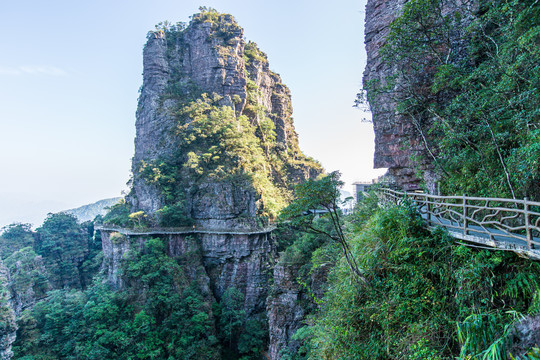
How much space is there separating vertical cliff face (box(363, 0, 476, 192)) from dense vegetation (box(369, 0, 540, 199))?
2.2 inches

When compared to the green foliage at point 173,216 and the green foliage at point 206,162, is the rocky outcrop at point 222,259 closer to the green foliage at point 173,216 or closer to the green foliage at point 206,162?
the green foliage at point 173,216

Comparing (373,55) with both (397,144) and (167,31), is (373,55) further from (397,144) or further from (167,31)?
(167,31)

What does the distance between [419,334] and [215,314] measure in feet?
65.4

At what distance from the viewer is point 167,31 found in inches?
1230

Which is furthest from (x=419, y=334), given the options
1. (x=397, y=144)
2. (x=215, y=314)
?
(x=215, y=314)

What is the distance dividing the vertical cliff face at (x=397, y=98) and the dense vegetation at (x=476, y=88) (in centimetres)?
6

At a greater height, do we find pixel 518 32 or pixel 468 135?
pixel 518 32

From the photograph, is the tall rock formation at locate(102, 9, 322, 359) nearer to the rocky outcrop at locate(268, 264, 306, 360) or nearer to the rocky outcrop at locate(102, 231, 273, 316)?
the rocky outcrop at locate(102, 231, 273, 316)

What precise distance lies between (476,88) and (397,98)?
188cm

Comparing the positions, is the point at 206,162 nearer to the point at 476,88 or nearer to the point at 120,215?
the point at 120,215

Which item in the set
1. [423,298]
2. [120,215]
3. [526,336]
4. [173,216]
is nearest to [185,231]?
[173,216]

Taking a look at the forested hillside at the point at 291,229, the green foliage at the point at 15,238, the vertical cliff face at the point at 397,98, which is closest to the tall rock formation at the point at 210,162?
the forested hillside at the point at 291,229

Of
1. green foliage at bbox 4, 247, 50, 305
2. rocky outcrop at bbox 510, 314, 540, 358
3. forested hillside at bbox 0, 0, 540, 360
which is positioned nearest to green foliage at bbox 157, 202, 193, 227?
forested hillside at bbox 0, 0, 540, 360

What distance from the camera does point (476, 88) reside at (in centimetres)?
625
